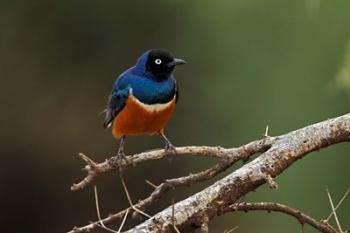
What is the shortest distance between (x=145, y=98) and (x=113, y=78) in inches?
218

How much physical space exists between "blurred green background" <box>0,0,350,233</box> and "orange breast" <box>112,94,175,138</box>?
482cm

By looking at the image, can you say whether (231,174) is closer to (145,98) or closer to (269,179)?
(269,179)

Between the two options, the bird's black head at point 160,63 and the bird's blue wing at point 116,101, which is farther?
the bird's black head at point 160,63

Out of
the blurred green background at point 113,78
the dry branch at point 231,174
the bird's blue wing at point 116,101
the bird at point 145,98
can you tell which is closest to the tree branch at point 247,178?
the dry branch at point 231,174

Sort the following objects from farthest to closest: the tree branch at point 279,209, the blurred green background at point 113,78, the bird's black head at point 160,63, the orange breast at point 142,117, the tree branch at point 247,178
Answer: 1. the blurred green background at point 113,78
2. the bird's black head at point 160,63
3. the orange breast at point 142,117
4. the tree branch at point 279,209
5. the tree branch at point 247,178

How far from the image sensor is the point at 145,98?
4.58 meters

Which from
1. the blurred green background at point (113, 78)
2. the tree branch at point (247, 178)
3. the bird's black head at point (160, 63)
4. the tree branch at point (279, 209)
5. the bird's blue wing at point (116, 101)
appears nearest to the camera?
the tree branch at point (247, 178)

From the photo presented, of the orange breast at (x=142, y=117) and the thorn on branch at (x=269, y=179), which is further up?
the orange breast at (x=142, y=117)

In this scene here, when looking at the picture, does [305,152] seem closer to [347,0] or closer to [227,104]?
[347,0]

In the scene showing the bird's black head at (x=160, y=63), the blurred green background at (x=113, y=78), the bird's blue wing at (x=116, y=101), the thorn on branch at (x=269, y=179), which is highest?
the blurred green background at (x=113, y=78)

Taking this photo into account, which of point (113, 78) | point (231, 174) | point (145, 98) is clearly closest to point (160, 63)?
point (145, 98)

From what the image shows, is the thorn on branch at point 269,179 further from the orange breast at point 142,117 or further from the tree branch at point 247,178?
the orange breast at point 142,117

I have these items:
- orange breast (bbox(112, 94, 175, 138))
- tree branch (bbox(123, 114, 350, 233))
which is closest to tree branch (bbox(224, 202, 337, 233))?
tree branch (bbox(123, 114, 350, 233))

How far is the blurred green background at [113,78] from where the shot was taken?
31.6ft
